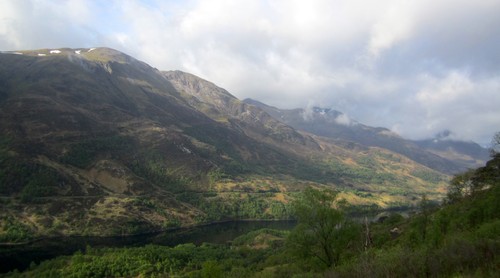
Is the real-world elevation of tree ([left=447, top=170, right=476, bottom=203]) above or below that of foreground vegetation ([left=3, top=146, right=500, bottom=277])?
above

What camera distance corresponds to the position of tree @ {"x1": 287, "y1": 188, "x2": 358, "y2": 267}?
5247 centimetres

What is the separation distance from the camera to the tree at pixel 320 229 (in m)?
52.5

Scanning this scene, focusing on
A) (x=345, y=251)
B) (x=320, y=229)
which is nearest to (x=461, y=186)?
(x=345, y=251)

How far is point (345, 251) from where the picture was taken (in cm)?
6462

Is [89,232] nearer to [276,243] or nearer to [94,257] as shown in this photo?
[94,257]

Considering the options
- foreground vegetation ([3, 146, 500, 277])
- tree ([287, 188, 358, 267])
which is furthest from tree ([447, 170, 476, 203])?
tree ([287, 188, 358, 267])

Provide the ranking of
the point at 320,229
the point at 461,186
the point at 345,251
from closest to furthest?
1. the point at 320,229
2. the point at 345,251
3. the point at 461,186

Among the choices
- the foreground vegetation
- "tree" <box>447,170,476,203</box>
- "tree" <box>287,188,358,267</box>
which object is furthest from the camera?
"tree" <box>447,170,476,203</box>

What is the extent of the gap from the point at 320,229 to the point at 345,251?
15.1 metres

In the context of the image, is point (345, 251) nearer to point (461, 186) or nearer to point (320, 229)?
point (320, 229)

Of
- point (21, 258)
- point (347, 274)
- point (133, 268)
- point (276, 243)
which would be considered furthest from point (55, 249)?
point (347, 274)

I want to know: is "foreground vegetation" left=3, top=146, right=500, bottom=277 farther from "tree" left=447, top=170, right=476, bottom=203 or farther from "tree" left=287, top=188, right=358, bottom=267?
"tree" left=447, top=170, right=476, bottom=203

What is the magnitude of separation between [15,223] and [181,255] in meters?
96.3

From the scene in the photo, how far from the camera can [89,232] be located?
186 m
